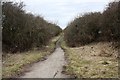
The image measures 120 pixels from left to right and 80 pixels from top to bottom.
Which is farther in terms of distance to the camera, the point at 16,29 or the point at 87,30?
the point at 87,30

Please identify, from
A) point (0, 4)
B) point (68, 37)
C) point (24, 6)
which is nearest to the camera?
point (0, 4)

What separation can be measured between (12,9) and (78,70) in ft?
45.4

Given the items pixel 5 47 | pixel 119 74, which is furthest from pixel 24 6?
pixel 119 74

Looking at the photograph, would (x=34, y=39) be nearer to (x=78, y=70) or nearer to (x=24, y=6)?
(x=24, y=6)

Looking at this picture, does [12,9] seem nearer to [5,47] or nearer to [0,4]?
[0,4]

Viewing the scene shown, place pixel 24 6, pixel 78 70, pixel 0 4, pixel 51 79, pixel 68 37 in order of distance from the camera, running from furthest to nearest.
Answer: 1. pixel 68 37
2. pixel 24 6
3. pixel 0 4
4. pixel 78 70
5. pixel 51 79

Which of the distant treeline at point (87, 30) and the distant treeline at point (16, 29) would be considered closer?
the distant treeline at point (16, 29)

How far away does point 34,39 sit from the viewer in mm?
31219

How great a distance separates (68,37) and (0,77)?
29.0 metres

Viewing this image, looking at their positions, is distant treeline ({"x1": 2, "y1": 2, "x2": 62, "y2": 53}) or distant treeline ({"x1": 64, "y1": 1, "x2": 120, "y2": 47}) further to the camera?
distant treeline ({"x1": 64, "y1": 1, "x2": 120, "y2": 47})

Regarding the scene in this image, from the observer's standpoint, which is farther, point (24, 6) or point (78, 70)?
point (24, 6)

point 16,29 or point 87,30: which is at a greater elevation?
point 16,29

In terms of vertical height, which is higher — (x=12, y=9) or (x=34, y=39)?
(x=12, y=9)

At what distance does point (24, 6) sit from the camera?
29906 mm
